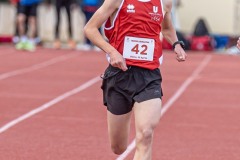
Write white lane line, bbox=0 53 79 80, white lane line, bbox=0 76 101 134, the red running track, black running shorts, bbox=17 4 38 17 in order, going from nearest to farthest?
the red running track → white lane line, bbox=0 76 101 134 → white lane line, bbox=0 53 79 80 → black running shorts, bbox=17 4 38 17

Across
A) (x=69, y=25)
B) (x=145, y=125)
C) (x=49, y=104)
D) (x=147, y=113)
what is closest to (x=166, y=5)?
(x=147, y=113)

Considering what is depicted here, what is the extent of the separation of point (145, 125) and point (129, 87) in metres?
0.44

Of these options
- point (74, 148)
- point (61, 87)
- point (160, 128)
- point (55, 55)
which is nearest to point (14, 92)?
point (61, 87)

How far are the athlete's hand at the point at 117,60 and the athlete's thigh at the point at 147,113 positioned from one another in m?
0.31

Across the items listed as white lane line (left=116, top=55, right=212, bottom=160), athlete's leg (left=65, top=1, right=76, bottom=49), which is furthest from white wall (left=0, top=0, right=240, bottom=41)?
white lane line (left=116, top=55, right=212, bottom=160)

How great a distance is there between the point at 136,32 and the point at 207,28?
18.0 m

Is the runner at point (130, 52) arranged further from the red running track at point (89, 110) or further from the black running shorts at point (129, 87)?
the red running track at point (89, 110)

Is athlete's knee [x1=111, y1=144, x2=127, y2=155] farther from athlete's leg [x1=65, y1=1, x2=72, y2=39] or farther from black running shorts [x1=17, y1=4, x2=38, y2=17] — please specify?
black running shorts [x1=17, y1=4, x2=38, y2=17]

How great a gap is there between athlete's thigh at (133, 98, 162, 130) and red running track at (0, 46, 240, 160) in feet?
7.05

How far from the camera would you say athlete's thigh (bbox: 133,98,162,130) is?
6.64 m

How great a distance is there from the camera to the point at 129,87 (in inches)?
273

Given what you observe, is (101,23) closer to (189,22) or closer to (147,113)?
(147,113)

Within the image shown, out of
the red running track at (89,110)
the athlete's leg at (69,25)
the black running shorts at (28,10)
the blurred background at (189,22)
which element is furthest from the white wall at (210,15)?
the black running shorts at (28,10)

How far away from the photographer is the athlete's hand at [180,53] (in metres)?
7.21
